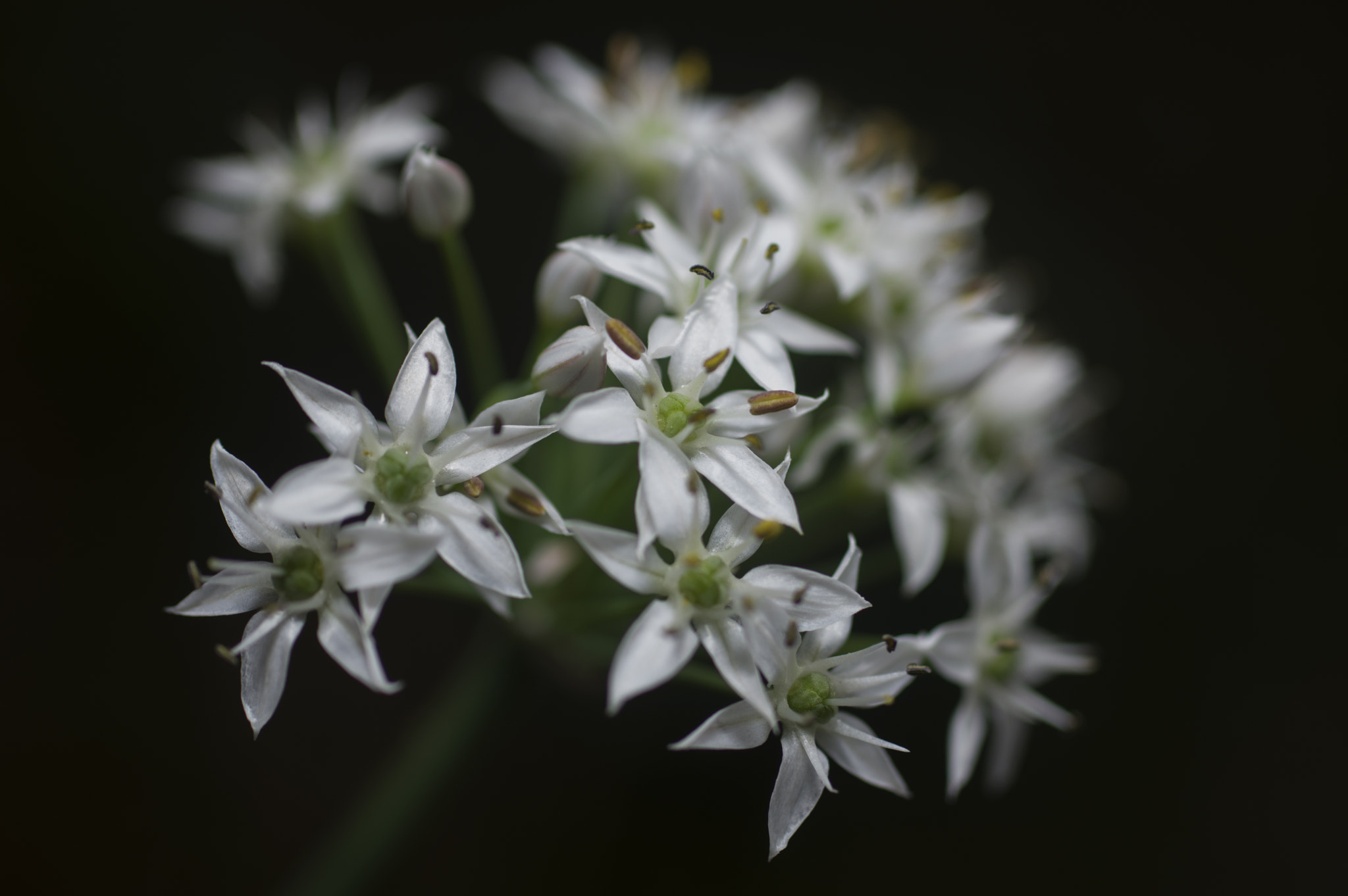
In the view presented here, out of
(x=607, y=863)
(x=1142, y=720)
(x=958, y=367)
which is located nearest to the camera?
(x=958, y=367)

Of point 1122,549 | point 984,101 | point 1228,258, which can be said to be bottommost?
point 1122,549

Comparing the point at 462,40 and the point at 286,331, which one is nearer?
the point at 286,331

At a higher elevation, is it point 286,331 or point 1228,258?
point 1228,258

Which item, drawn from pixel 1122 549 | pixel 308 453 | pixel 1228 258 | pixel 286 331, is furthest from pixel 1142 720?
pixel 286 331

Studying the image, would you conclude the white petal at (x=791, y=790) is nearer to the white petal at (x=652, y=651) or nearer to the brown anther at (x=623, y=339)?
the white petal at (x=652, y=651)

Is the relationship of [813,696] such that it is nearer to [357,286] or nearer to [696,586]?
[696,586]

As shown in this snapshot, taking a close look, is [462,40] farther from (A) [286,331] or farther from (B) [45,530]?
(B) [45,530]

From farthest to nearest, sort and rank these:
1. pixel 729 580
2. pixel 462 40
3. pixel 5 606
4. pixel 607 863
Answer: pixel 462 40 < pixel 607 863 < pixel 5 606 < pixel 729 580
